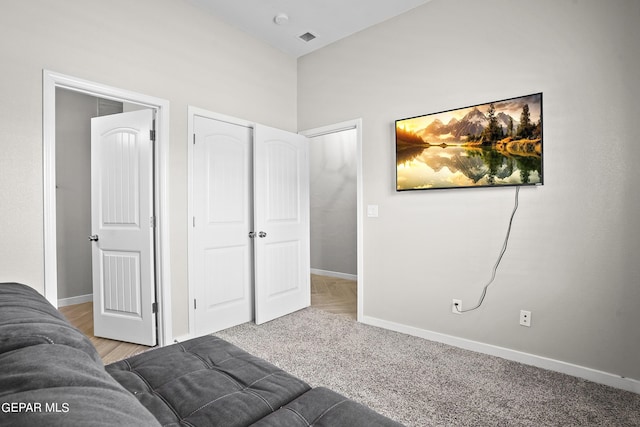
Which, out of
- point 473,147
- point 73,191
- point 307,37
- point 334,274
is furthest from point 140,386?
point 334,274

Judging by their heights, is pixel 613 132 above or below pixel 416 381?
above

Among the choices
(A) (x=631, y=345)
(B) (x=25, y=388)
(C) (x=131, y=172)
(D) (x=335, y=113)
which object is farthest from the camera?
(D) (x=335, y=113)

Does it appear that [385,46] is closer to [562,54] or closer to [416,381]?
[562,54]

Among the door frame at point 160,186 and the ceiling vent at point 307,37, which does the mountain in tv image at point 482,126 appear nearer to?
the ceiling vent at point 307,37

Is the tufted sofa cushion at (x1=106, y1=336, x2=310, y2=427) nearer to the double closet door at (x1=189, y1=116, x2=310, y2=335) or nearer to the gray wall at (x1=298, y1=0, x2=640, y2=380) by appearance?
the double closet door at (x1=189, y1=116, x2=310, y2=335)

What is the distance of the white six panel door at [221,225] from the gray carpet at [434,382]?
315mm

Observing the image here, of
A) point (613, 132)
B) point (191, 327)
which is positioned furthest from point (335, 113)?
point (191, 327)

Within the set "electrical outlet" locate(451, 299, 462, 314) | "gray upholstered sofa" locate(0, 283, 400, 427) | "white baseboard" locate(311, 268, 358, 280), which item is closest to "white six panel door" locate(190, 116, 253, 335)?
"gray upholstered sofa" locate(0, 283, 400, 427)

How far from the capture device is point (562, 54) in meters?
2.36

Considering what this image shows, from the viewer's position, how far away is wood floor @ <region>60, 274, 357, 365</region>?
277cm

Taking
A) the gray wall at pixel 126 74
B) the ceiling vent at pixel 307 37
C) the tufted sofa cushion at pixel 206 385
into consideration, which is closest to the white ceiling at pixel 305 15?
the ceiling vent at pixel 307 37

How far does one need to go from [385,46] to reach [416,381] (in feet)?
9.90

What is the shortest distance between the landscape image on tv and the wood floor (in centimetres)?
176

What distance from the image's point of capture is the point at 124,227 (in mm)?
2924
